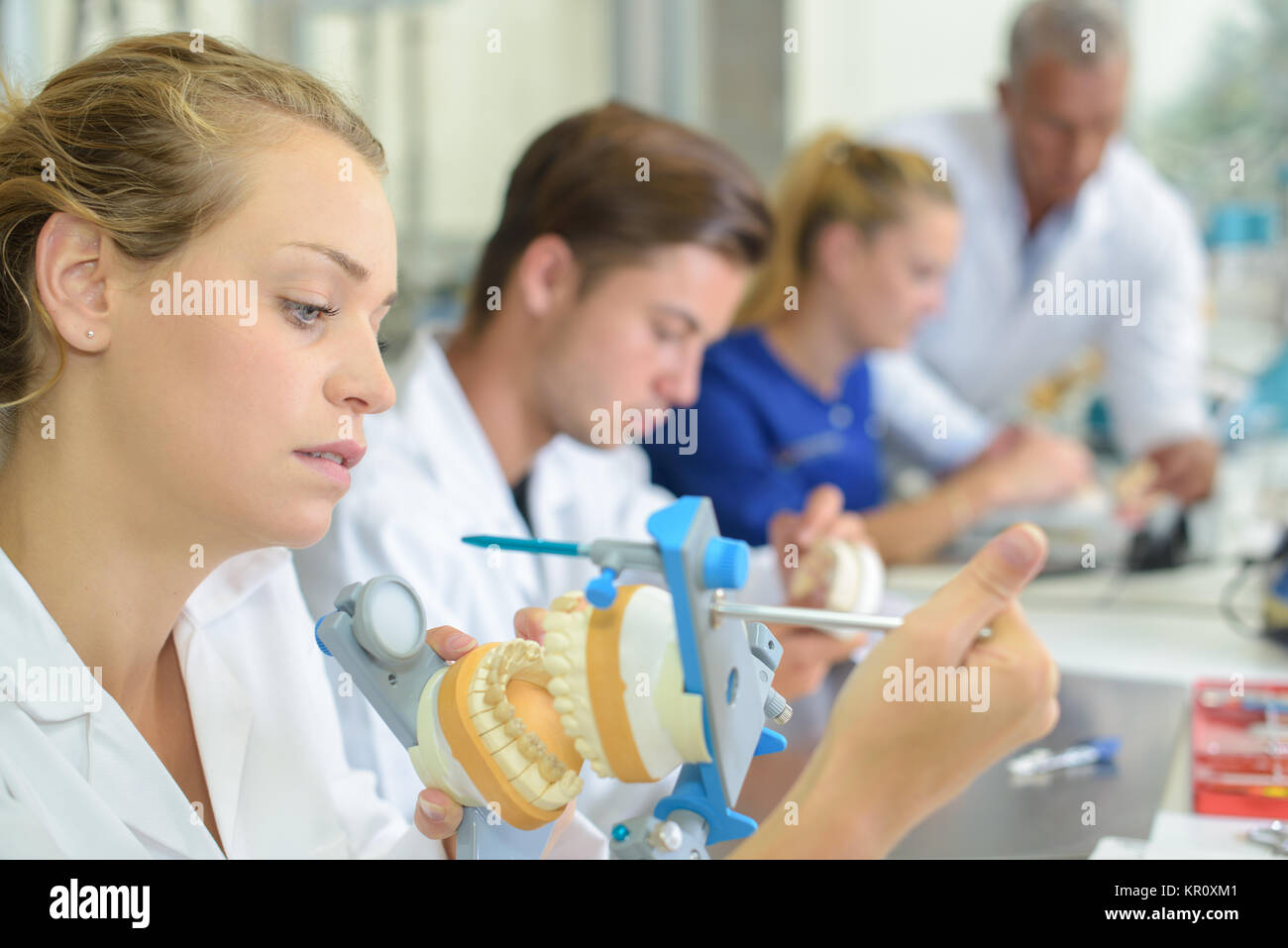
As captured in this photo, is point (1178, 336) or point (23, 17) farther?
point (1178, 336)

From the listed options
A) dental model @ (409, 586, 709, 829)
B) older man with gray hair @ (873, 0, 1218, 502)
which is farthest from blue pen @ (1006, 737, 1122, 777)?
older man with gray hair @ (873, 0, 1218, 502)

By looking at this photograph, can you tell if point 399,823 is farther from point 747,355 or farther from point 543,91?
point 543,91

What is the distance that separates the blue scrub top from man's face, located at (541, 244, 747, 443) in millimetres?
424

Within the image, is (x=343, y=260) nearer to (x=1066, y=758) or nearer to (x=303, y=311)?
(x=303, y=311)

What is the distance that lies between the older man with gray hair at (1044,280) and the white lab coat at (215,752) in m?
1.61

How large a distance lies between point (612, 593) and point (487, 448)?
2.42ft

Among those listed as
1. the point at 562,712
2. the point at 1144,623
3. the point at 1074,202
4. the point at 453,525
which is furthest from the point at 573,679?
the point at 1074,202

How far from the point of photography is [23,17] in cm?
169

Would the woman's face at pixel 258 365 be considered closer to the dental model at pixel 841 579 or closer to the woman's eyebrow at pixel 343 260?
the woman's eyebrow at pixel 343 260

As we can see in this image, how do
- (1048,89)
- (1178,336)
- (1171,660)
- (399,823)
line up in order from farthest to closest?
(1178,336) → (1048,89) → (1171,660) → (399,823)

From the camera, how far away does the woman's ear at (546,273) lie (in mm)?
1212

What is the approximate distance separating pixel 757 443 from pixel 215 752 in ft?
3.97

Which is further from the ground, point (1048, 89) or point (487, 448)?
point (1048, 89)
